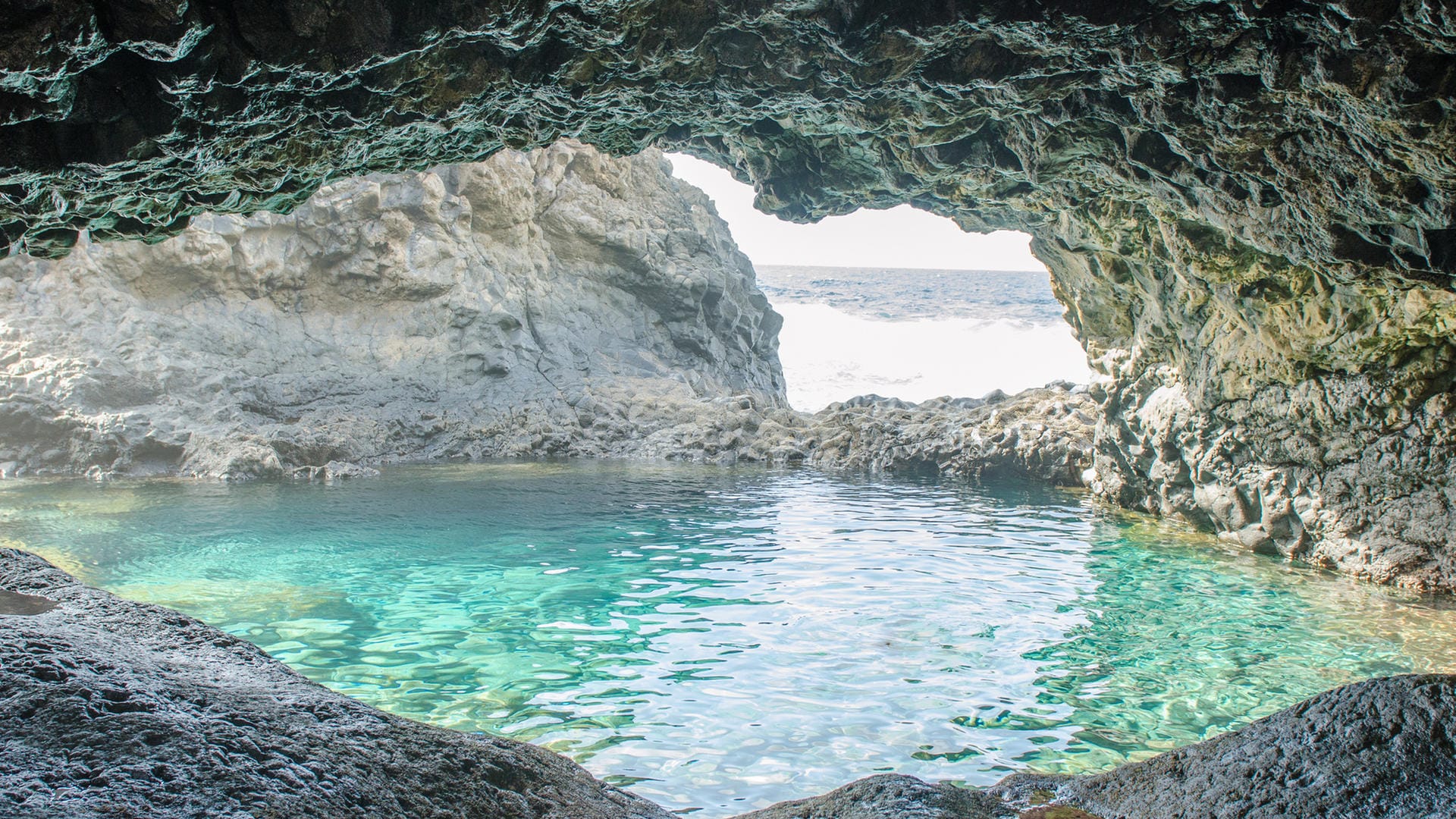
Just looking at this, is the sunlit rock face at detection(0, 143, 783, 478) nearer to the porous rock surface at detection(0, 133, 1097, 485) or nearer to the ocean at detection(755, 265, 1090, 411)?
the porous rock surface at detection(0, 133, 1097, 485)

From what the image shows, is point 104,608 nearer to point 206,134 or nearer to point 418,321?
point 206,134

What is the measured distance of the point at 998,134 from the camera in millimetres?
7145

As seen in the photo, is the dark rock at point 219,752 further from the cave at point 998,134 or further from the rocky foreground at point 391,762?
the cave at point 998,134

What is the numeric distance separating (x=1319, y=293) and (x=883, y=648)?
4.77 meters

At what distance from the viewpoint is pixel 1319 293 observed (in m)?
7.20

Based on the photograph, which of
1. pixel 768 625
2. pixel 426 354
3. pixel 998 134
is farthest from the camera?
pixel 426 354

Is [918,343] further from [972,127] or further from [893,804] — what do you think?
[893,804]

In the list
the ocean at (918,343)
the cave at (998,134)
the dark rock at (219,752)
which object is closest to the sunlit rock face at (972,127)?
the cave at (998,134)

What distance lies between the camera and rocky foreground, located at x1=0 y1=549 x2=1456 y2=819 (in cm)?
205

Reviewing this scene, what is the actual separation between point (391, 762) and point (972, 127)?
6013mm

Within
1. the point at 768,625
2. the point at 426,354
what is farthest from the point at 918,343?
the point at 768,625

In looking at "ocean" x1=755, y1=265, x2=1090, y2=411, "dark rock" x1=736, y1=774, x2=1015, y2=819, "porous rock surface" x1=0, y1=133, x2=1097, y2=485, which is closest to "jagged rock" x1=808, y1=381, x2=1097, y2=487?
"porous rock surface" x1=0, y1=133, x2=1097, y2=485

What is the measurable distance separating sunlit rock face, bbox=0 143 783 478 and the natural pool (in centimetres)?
644

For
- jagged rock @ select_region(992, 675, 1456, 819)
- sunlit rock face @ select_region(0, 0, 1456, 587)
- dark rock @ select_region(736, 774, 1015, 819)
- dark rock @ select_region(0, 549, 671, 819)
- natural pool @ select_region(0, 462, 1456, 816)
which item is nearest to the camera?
dark rock @ select_region(0, 549, 671, 819)
